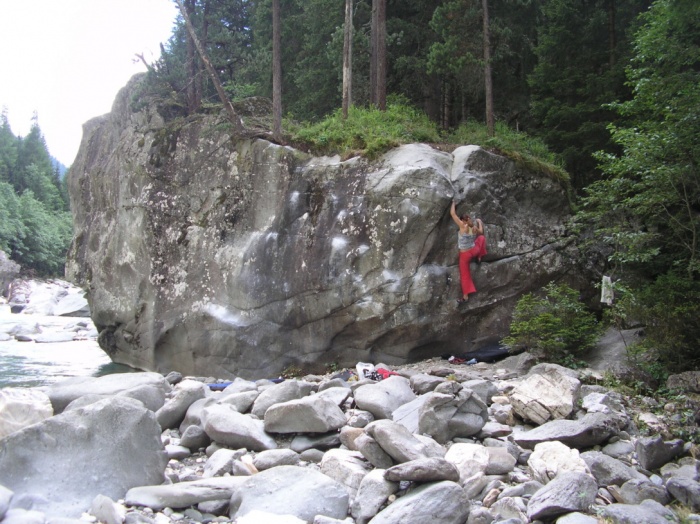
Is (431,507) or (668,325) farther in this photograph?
(668,325)

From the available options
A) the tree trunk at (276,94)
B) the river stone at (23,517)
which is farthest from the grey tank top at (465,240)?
the river stone at (23,517)

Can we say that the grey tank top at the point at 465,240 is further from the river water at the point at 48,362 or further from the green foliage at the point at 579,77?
the river water at the point at 48,362

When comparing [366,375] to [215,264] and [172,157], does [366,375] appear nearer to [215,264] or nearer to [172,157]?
[215,264]

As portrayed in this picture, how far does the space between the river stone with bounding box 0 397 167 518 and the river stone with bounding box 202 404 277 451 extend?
1064mm

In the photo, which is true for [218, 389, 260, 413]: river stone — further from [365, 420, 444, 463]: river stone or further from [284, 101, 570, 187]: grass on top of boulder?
[284, 101, 570, 187]: grass on top of boulder

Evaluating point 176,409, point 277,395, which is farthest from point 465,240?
point 176,409

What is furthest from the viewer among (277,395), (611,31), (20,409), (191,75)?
(191,75)

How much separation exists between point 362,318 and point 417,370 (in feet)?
5.89

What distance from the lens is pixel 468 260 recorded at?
40.9 ft

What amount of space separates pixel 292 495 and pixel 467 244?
829cm

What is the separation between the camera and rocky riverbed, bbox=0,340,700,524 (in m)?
4.90

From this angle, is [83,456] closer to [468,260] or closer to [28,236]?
[468,260]

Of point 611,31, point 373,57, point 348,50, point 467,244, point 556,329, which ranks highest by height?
point 611,31

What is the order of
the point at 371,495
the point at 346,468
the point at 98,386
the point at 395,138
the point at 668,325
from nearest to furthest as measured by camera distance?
the point at 371,495 → the point at 346,468 → the point at 98,386 → the point at 668,325 → the point at 395,138
